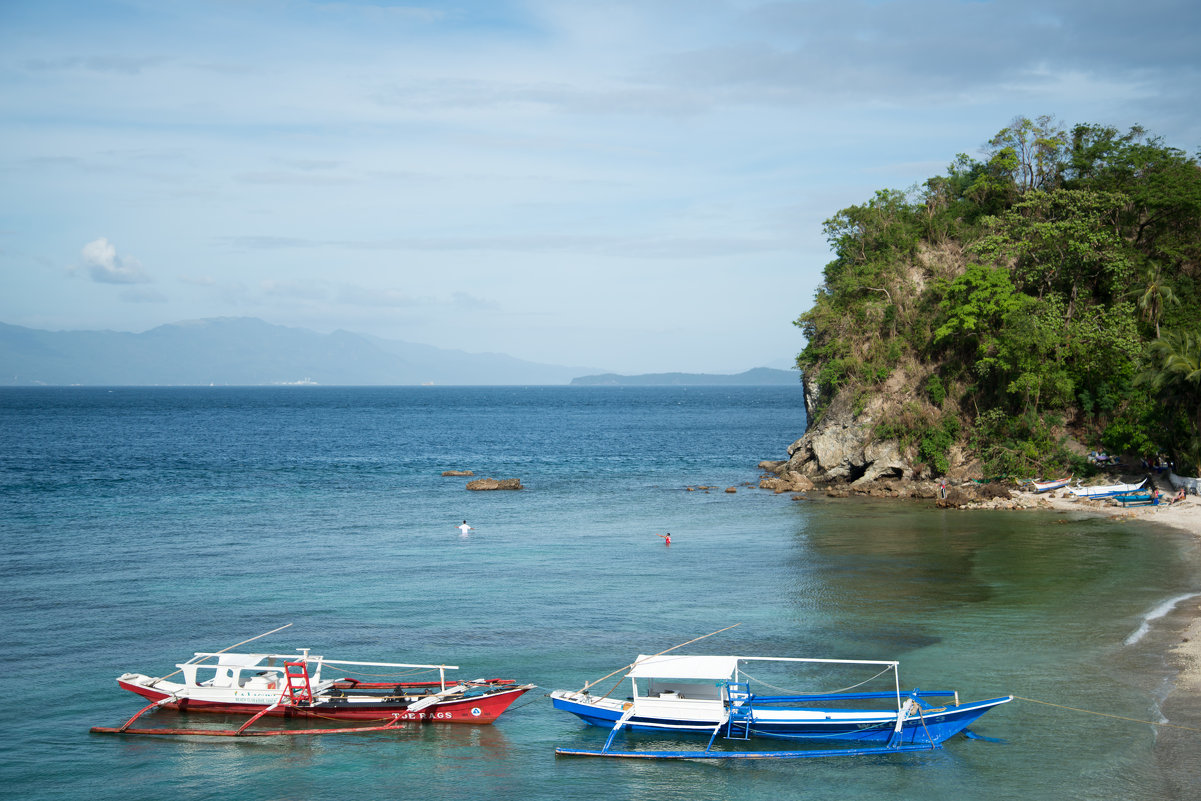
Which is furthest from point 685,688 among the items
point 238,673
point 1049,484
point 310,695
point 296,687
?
point 1049,484

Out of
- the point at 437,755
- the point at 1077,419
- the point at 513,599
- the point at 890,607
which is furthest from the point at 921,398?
the point at 437,755

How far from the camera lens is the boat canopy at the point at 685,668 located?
77.0 ft

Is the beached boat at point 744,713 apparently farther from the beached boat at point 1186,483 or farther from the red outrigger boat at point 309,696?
the beached boat at point 1186,483

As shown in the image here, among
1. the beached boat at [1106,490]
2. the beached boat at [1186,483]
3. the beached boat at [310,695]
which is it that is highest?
the beached boat at [1186,483]

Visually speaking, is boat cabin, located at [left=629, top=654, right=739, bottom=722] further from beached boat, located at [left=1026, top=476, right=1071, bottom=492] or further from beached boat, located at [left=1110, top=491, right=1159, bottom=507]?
beached boat, located at [left=1026, top=476, right=1071, bottom=492]

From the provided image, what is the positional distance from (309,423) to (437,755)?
146257mm

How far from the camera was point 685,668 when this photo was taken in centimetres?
2384

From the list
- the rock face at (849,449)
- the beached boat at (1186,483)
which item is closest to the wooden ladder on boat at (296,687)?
the rock face at (849,449)

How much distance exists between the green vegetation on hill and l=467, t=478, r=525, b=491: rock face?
26.9 metres

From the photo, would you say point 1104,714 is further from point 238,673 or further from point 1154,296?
point 1154,296

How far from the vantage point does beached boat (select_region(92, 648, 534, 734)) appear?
2500 cm

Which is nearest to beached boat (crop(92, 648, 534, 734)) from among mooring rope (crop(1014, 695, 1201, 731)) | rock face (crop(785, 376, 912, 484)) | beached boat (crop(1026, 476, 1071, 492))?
mooring rope (crop(1014, 695, 1201, 731))

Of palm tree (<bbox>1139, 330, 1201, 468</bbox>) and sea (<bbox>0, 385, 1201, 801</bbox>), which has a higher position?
palm tree (<bbox>1139, 330, 1201, 468</bbox>)

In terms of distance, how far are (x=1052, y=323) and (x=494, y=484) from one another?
142ft
